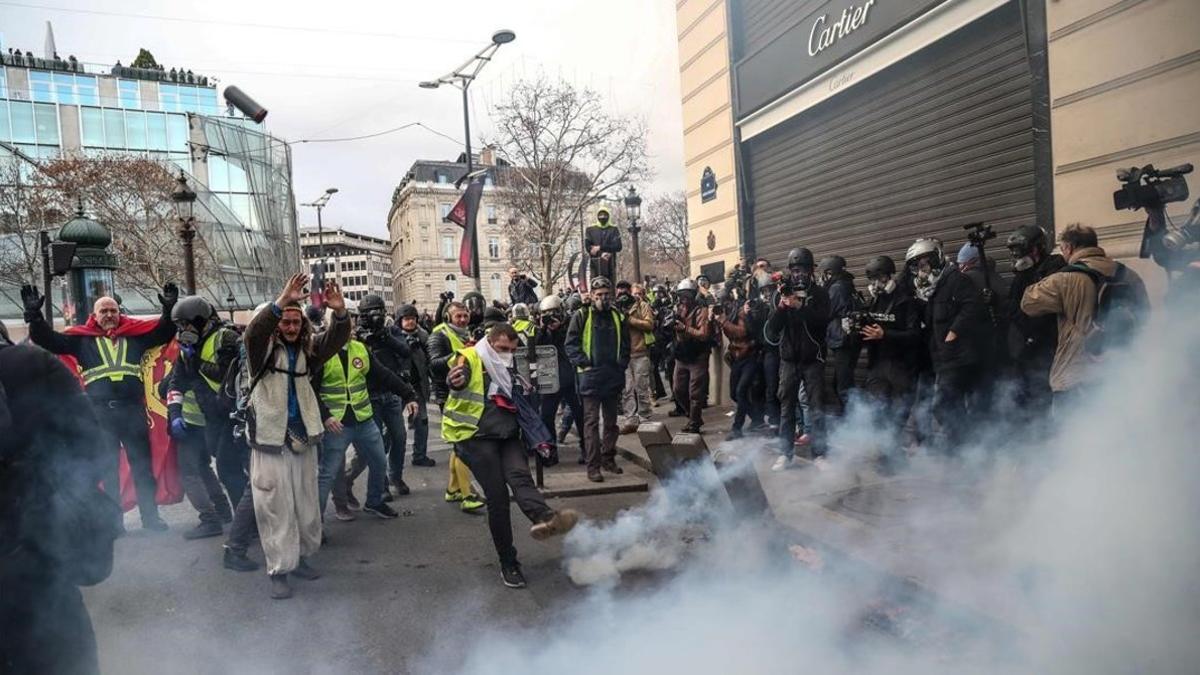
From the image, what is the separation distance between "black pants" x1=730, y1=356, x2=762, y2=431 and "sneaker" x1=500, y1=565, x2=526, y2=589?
3869 mm

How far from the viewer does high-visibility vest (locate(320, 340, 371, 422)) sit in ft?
17.6

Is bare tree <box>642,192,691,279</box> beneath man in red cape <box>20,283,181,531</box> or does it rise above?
above

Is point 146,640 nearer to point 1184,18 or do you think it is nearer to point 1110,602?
point 1110,602

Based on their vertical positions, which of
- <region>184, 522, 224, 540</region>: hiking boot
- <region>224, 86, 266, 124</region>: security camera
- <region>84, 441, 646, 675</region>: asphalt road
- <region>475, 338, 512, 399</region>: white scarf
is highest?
<region>224, 86, 266, 124</region>: security camera

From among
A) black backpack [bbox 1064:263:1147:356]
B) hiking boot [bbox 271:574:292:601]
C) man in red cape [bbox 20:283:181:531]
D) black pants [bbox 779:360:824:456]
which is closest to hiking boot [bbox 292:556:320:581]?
hiking boot [bbox 271:574:292:601]

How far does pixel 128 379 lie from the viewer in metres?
5.59

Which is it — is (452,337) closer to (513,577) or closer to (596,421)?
(596,421)

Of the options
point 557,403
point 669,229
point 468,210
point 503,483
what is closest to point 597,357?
point 557,403

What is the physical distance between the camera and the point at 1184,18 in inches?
186

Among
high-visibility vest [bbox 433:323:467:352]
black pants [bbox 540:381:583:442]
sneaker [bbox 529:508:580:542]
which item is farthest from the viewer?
black pants [bbox 540:381:583:442]

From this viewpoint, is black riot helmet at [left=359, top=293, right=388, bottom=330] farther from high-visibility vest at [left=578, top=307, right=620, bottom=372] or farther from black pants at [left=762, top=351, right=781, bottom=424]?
black pants at [left=762, top=351, right=781, bottom=424]

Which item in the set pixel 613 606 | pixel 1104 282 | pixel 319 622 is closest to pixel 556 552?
pixel 613 606

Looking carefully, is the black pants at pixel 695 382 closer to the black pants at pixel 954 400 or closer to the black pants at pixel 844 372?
the black pants at pixel 844 372

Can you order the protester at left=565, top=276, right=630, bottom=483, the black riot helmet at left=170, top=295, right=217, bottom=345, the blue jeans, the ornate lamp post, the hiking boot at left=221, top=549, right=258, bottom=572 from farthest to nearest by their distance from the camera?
the ornate lamp post, the protester at left=565, top=276, right=630, bottom=483, the black riot helmet at left=170, top=295, right=217, bottom=345, the blue jeans, the hiking boot at left=221, top=549, right=258, bottom=572
